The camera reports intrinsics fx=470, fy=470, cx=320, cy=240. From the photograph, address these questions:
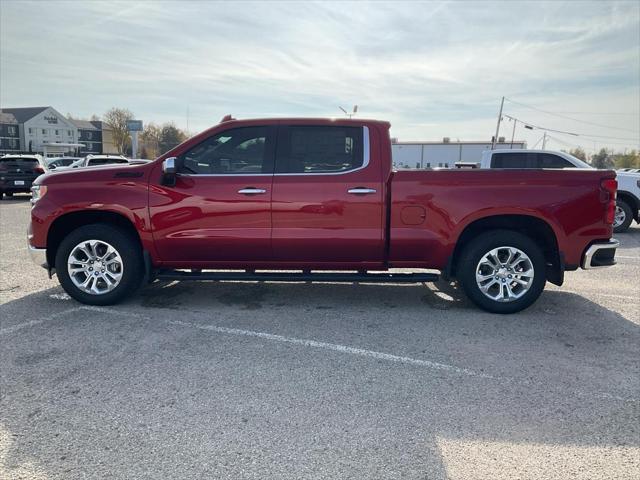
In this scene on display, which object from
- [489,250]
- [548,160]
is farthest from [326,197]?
[548,160]

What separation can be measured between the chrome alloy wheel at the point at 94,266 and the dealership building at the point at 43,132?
81416mm

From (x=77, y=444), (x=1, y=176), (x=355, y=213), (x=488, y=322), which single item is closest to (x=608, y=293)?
(x=488, y=322)

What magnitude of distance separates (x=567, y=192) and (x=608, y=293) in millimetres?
1955

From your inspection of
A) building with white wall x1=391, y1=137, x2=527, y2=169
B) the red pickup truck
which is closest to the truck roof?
the red pickup truck

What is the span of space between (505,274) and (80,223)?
470 centimetres

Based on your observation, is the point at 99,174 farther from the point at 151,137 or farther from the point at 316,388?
the point at 151,137

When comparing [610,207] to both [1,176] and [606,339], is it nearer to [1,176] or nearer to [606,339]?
[606,339]

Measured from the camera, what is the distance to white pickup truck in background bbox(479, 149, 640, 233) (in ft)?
36.1

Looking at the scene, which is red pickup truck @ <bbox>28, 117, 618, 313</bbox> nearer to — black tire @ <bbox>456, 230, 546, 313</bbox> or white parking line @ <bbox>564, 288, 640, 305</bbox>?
black tire @ <bbox>456, 230, 546, 313</bbox>

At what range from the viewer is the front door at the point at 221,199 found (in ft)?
16.3

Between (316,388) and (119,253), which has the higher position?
(119,253)

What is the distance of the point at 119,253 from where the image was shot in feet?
16.6

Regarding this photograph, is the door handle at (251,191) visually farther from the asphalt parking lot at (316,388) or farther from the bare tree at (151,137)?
the bare tree at (151,137)

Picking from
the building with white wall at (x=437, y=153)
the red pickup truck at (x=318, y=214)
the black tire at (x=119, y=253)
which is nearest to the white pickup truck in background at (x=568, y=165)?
the red pickup truck at (x=318, y=214)
